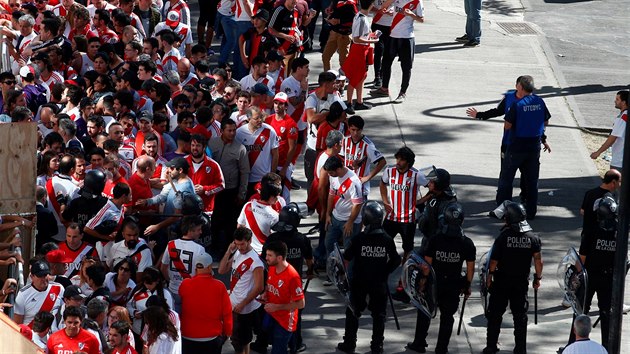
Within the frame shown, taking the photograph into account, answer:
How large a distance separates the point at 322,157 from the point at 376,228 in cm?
189

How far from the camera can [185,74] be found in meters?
Result: 16.2

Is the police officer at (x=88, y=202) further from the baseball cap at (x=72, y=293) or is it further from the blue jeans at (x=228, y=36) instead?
the blue jeans at (x=228, y=36)

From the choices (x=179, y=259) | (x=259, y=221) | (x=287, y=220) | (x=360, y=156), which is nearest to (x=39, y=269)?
(x=179, y=259)

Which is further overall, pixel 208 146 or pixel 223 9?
pixel 223 9

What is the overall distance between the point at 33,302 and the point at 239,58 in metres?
9.01

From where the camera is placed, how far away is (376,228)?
39.3 ft

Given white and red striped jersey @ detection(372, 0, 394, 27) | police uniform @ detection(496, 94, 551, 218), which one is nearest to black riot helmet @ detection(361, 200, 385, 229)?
police uniform @ detection(496, 94, 551, 218)

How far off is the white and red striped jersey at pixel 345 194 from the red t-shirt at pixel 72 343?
412 cm

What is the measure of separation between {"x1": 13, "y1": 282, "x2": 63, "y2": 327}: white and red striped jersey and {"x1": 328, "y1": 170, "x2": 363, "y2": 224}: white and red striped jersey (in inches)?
148

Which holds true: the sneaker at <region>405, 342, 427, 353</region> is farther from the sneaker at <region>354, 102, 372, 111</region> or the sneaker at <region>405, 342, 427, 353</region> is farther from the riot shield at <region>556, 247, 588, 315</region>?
the sneaker at <region>354, 102, 372, 111</region>

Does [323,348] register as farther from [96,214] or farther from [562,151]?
[562,151]

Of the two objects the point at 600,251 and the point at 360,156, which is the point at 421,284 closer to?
the point at 600,251

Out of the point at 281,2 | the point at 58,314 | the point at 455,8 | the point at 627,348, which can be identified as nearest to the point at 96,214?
the point at 58,314

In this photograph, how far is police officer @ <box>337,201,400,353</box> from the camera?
11.9 meters
